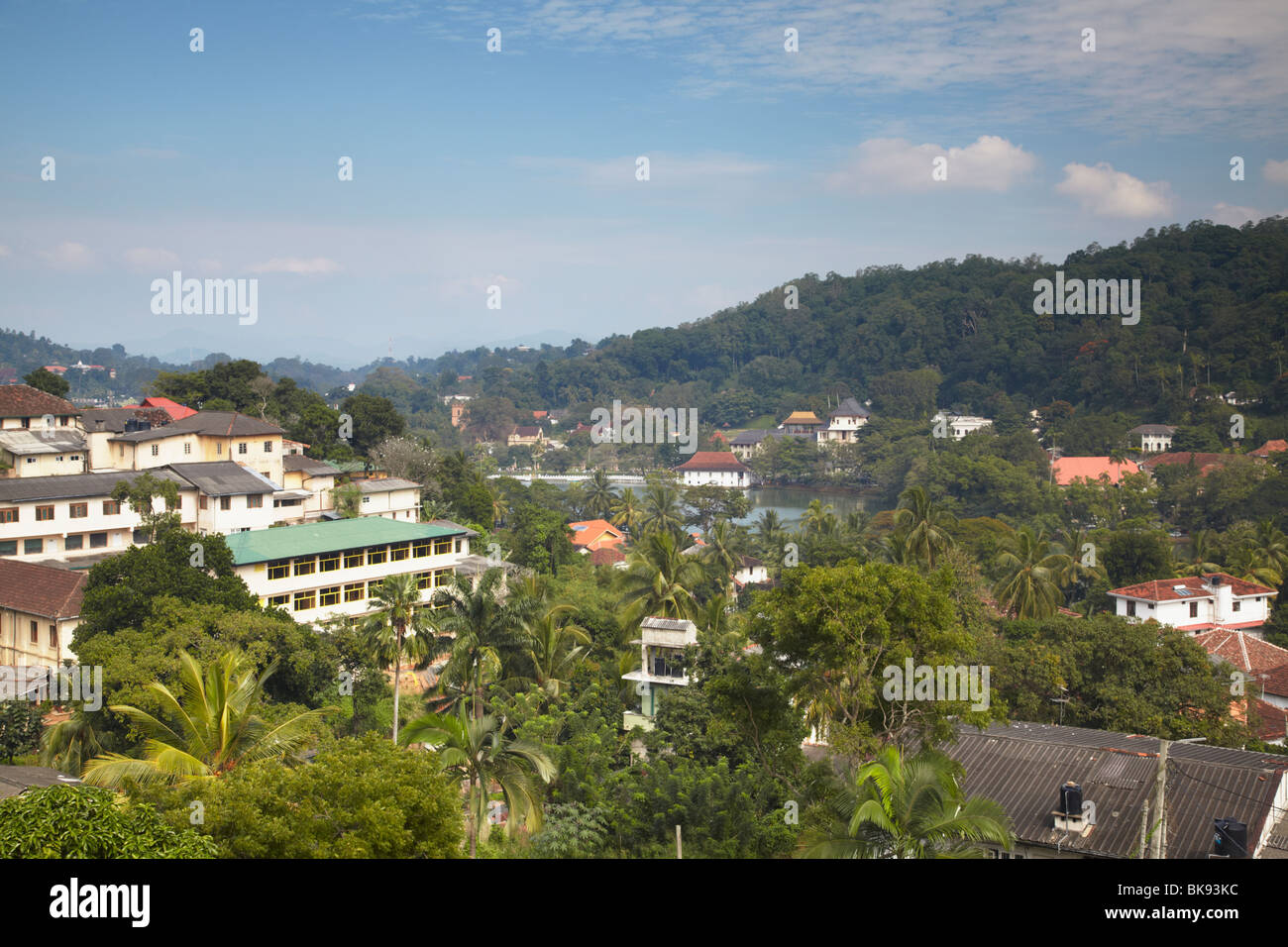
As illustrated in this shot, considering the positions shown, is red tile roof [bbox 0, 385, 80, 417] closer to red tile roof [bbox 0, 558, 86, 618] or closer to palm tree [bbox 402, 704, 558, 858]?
red tile roof [bbox 0, 558, 86, 618]

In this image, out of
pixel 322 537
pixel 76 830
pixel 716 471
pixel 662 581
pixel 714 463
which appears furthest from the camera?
pixel 714 463

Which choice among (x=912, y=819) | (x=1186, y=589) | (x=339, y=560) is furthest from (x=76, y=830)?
(x=1186, y=589)

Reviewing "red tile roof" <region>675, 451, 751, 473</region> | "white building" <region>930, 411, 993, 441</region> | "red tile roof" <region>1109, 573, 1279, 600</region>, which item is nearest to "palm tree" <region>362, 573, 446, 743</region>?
"red tile roof" <region>1109, 573, 1279, 600</region>

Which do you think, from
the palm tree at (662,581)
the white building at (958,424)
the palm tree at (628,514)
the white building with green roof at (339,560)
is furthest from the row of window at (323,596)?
the white building at (958,424)

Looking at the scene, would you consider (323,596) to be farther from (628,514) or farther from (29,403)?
(628,514)
